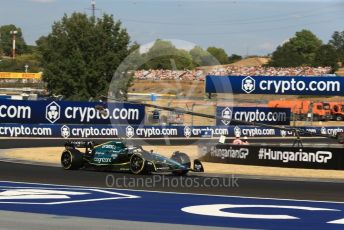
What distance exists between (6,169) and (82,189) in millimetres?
6033

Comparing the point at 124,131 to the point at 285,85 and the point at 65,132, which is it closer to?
the point at 65,132

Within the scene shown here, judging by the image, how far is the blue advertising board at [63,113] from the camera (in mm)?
35625

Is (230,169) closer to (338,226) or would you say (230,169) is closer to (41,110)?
(338,226)

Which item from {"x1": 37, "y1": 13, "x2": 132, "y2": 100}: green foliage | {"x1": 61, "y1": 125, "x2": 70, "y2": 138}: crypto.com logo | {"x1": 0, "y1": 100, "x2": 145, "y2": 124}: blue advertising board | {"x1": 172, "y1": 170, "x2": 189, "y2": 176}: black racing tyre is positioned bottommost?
{"x1": 172, "y1": 170, "x2": 189, "y2": 176}: black racing tyre

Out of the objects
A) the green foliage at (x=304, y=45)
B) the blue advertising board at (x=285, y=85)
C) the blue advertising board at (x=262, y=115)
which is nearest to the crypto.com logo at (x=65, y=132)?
the blue advertising board at (x=285, y=85)

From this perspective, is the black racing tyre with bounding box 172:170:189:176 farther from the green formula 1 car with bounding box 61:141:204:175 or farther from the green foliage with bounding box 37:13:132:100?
the green foliage with bounding box 37:13:132:100

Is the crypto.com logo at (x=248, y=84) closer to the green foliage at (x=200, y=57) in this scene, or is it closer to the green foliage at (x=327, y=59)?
the green foliage at (x=200, y=57)

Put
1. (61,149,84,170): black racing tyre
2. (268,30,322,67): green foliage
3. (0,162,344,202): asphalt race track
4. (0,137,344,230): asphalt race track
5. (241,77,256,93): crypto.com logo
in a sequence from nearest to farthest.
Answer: (0,137,344,230): asphalt race track, (0,162,344,202): asphalt race track, (61,149,84,170): black racing tyre, (241,77,256,93): crypto.com logo, (268,30,322,67): green foliage

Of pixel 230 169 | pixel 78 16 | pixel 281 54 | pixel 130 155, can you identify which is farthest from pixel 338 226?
pixel 281 54

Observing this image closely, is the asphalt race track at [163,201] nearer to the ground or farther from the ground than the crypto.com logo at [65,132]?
nearer to the ground

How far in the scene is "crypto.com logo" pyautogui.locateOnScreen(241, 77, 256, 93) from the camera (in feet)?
134

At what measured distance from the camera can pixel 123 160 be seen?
1834cm

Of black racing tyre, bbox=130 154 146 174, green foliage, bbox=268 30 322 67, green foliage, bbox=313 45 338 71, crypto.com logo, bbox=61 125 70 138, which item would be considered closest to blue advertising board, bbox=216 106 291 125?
crypto.com logo, bbox=61 125 70 138

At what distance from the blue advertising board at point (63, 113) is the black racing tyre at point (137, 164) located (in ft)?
54.9
